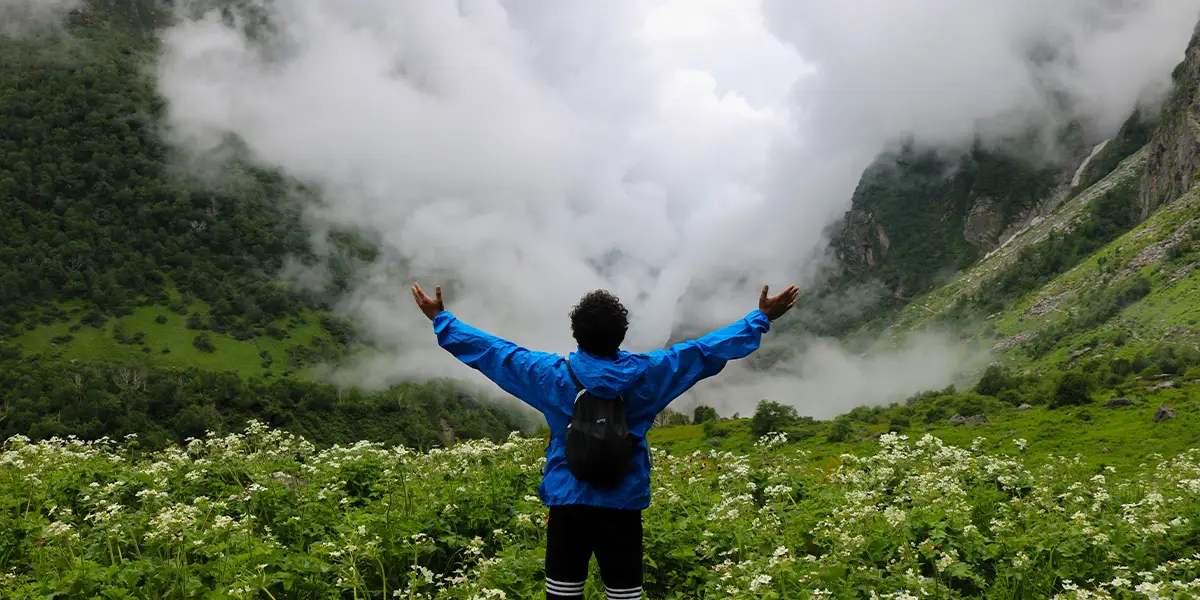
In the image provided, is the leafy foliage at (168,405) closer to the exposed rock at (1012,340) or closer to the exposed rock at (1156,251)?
the exposed rock at (1012,340)

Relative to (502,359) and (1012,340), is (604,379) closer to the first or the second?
(502,359)

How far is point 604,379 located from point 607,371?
73 mm

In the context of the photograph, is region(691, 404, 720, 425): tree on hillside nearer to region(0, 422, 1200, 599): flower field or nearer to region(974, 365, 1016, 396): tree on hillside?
region(974, 365, 1016, 396): tree on hillside

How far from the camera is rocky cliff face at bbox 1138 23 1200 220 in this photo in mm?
167000

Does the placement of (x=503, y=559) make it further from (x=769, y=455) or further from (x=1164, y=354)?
(x=1164, y=354)

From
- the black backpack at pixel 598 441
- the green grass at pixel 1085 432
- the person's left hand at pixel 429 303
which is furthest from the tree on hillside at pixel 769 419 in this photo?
the black backpack at pixel 598 441

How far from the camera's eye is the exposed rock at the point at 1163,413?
62466mm

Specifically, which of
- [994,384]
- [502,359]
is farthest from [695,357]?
[994,384]

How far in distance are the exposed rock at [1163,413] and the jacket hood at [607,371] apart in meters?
76.4

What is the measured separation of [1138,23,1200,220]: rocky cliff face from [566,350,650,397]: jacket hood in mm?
210905

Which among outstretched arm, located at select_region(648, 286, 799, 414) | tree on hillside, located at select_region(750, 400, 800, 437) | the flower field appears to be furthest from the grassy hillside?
outstretched arm, located at select_region(648, 286, 799, 414)

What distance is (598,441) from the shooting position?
4.29 meters

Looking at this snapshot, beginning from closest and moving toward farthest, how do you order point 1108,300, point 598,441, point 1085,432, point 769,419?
point 598,441 < point 1085,432 < point 769,419 < point 1108,300

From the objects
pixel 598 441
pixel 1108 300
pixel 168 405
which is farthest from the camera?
pixel 168 405
